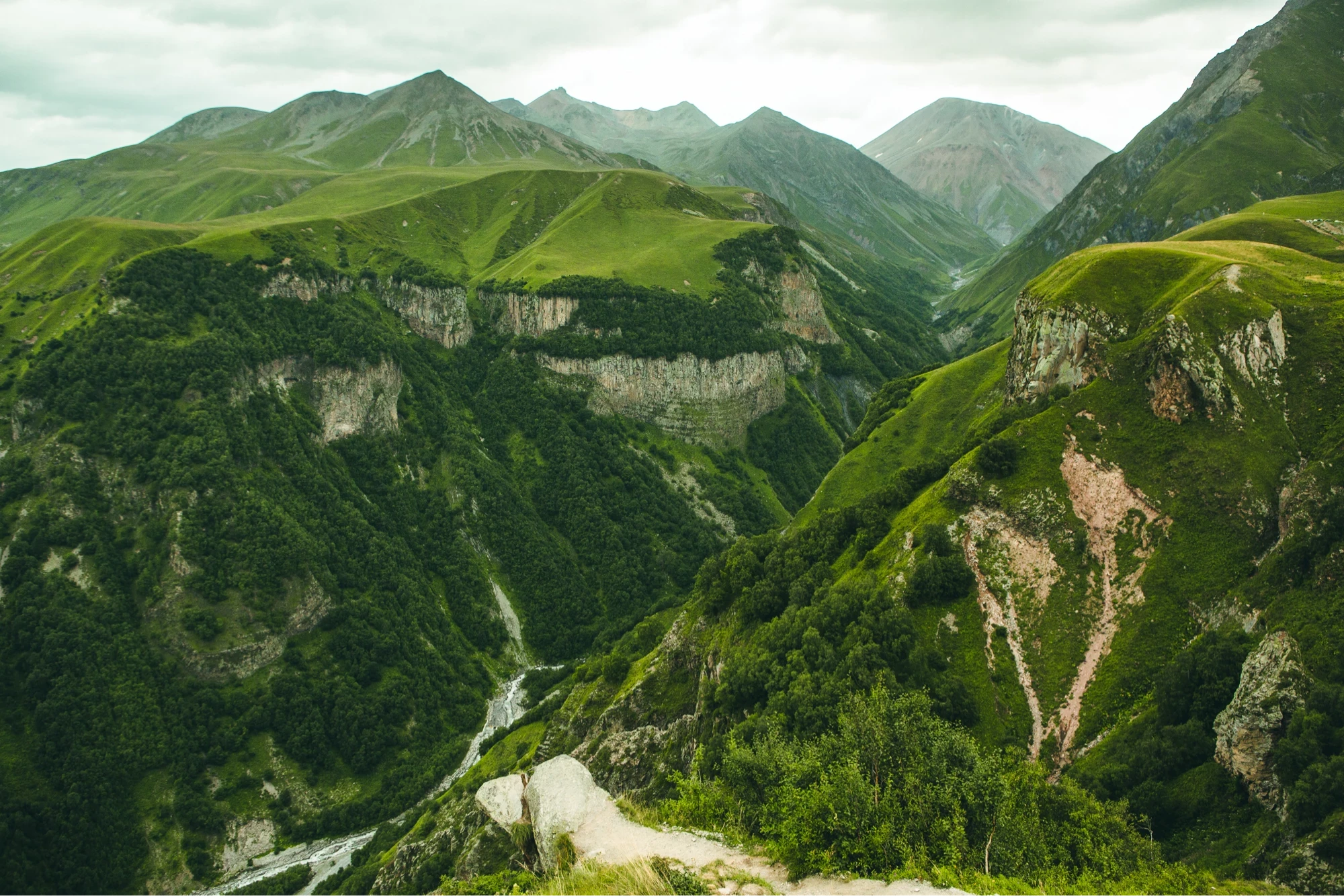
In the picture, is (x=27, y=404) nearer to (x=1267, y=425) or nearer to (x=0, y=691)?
(x=0, y=691)

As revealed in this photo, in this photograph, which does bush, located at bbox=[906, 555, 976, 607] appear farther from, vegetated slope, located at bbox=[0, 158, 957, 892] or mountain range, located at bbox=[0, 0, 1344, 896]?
vegetated slope, located at bbox=[0, 158, 957, 892]

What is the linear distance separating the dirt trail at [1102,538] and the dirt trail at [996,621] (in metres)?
1.76

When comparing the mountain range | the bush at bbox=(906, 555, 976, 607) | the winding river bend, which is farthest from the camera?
the winding river bend

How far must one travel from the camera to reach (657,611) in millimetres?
160625

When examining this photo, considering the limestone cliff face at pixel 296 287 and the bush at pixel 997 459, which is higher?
the limestone cliff face at pixel 296 287

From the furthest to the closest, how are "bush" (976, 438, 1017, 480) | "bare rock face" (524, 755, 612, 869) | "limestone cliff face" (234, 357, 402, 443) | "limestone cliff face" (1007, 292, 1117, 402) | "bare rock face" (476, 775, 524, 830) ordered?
1. "limestone cliff face" (234, 357, 402, 443)
2. "limestone cliff face" (1007, 292, 1117, 402)
3. "bush" (976, 438, 1017, 480)
4. "bare rock face" (476, 775, 524, 830)
5. "bare rock face" (524, 755, 612, 869)

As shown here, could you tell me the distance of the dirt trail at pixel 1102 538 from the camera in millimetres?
57250

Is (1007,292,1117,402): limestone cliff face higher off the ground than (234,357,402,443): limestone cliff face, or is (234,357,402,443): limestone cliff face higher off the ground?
(234,357,402,443): limestone cliff face

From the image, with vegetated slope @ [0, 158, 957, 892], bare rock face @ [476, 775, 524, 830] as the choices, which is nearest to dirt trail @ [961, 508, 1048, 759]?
bare rock face @ [476, 775, 524, 830]

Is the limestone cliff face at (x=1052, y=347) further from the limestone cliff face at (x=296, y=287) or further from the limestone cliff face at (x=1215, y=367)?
the limestone cliff face at (x=296, y=287)

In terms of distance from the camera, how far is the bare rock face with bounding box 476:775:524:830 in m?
32.4

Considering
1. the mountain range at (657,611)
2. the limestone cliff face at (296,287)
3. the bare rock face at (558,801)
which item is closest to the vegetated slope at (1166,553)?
the mountain range at (657,611)

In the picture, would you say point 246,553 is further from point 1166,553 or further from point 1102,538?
point 1166,553

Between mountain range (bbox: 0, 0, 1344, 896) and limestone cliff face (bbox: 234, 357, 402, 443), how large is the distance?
2.94 feet
